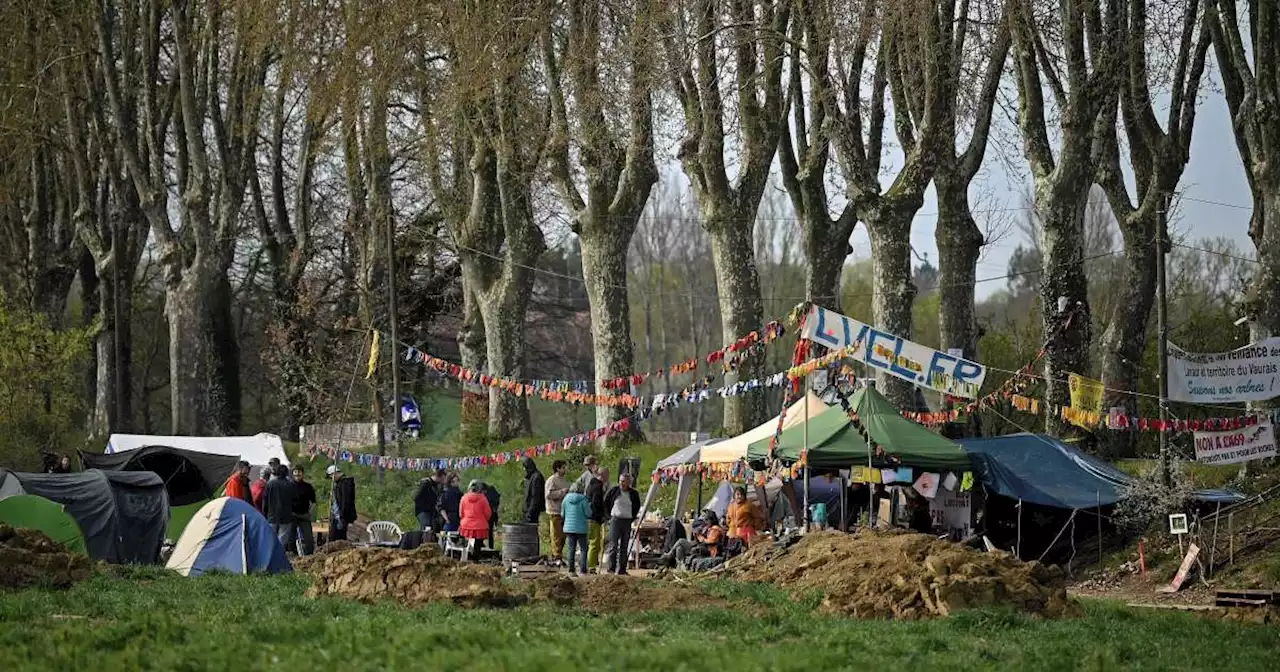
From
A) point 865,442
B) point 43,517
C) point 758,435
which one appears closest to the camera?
point 43,517

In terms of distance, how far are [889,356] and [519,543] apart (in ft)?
20.0

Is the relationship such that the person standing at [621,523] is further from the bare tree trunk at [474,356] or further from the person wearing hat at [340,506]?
the bare tree trunk at [474,356]

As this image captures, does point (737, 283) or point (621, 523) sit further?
point (737, 283)

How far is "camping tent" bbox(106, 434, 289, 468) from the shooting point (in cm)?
3559

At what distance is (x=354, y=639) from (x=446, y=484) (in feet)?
50.7

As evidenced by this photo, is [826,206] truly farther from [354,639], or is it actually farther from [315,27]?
[354,639]

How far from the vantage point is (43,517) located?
78.1ft

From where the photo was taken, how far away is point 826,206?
3403cm

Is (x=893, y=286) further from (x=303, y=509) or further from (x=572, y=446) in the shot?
(x=303, y=509)

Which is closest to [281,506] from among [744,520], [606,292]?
[744,520]

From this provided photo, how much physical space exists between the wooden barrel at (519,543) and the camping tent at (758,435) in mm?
3155

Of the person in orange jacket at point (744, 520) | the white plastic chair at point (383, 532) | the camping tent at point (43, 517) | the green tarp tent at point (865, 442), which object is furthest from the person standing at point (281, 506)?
the green tarp tent at point (865, 442)

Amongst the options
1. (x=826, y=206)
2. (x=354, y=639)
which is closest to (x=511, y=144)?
(x=826, y=206)

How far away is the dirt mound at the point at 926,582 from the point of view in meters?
17.3
